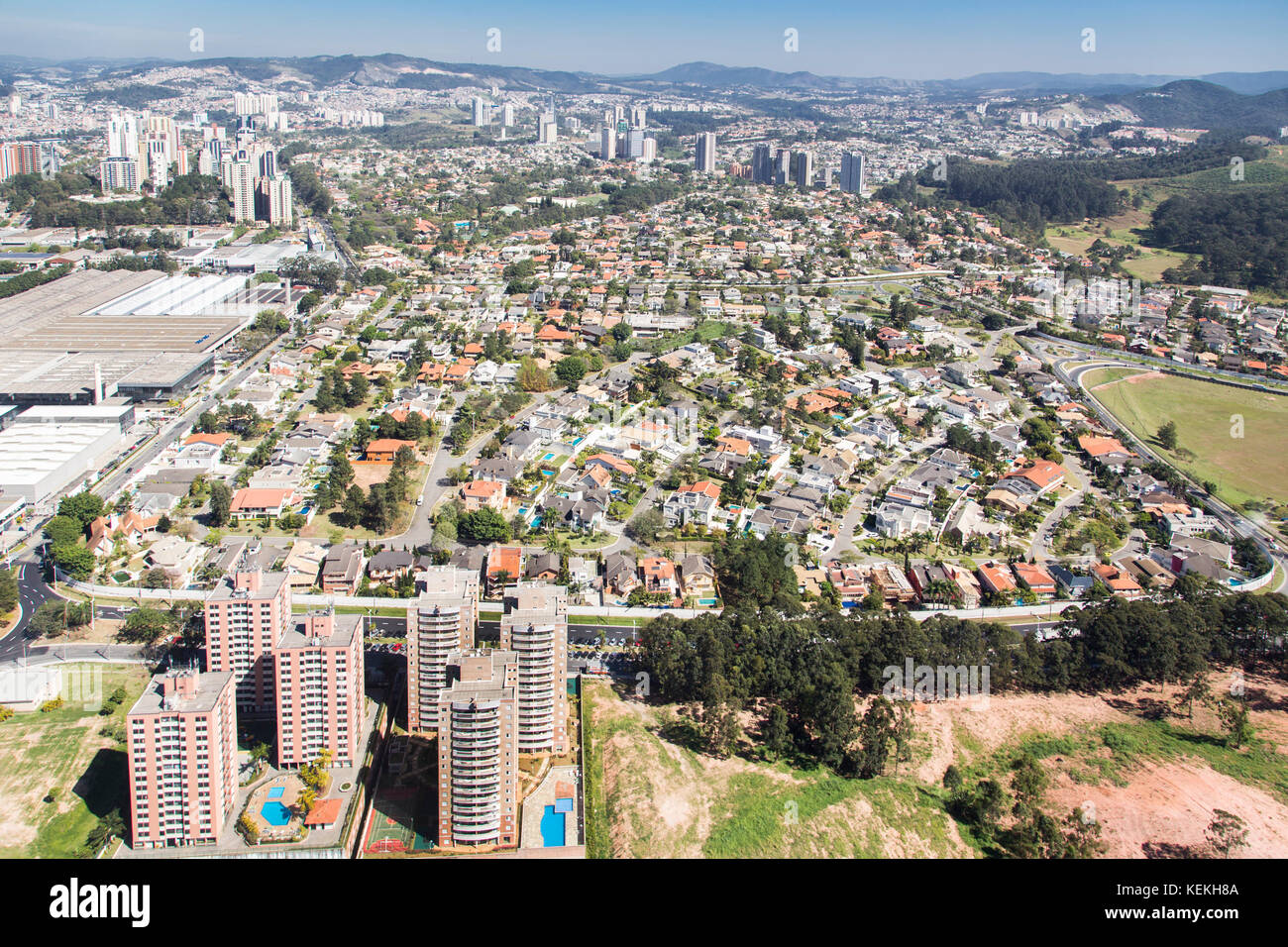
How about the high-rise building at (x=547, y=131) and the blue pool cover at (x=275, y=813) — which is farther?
the high-rise building at (x=547, y=131)

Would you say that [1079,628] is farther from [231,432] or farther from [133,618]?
[231,432]

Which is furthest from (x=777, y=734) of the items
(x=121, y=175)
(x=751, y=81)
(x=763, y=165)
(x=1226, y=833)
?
(x=751, y=81)

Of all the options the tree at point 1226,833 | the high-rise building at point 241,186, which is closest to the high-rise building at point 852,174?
the high-rise building at point 241,186

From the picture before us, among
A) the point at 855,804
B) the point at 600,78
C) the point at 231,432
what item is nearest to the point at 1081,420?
the point at 855,804

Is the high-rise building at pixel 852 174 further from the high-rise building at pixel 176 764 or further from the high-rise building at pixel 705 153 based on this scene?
the high-rise building at pixel 176 764

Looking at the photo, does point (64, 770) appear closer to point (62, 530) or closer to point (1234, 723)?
point (62, 530)

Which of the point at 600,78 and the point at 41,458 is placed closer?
the point at 41,458

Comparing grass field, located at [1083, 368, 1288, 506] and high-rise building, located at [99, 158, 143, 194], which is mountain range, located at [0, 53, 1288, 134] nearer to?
high-rise building, located at [99, 158, 143, 194]
